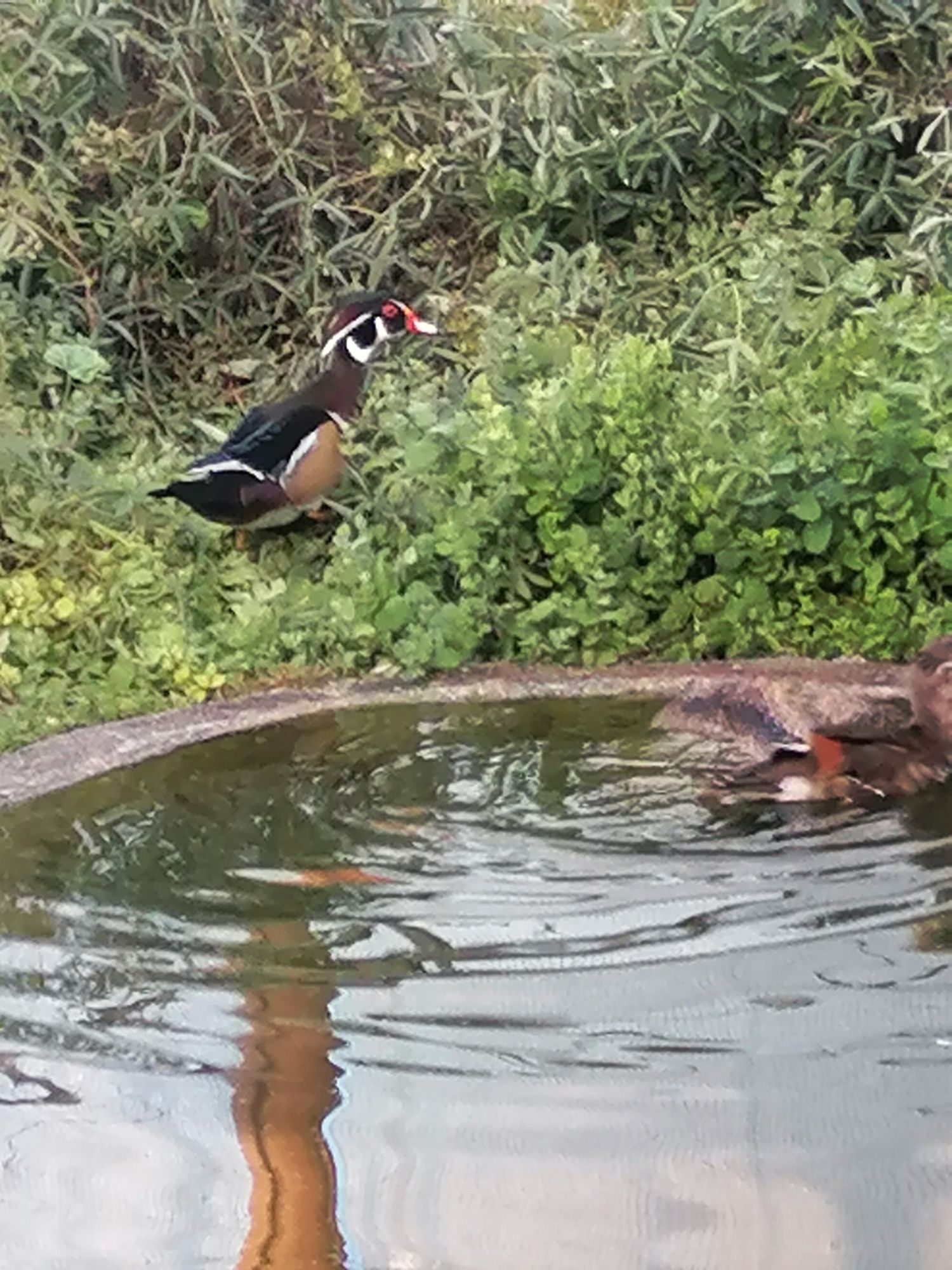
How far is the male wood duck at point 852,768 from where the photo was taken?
2312mm

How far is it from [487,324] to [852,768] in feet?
7.86

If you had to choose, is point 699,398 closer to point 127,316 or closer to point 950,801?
point 950,801

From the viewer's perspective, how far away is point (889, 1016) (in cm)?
161

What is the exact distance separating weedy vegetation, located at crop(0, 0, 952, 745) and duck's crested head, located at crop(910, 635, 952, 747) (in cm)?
62

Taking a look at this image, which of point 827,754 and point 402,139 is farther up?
point 402,139

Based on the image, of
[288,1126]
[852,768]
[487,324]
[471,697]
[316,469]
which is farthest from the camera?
[487,324]

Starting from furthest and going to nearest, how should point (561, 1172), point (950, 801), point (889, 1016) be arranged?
point (950, 801)
point (889, 1016)
point (561, 1172)

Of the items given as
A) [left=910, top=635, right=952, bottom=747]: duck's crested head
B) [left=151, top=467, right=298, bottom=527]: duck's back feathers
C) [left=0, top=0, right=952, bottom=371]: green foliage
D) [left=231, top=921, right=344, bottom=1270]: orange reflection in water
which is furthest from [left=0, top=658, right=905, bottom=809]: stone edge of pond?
[left=0, top=0, right=952, bottom=371]: green foliage

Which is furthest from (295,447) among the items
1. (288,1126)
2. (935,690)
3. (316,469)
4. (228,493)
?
(288,1126)

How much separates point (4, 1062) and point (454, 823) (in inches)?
33.8

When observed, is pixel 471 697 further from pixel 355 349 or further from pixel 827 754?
pixel 355 349

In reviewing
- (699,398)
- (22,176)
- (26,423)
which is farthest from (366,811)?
(22,176)

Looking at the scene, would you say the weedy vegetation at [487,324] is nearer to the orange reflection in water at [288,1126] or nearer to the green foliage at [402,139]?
the green foliage at [402,139]

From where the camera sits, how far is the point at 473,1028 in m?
1.63
